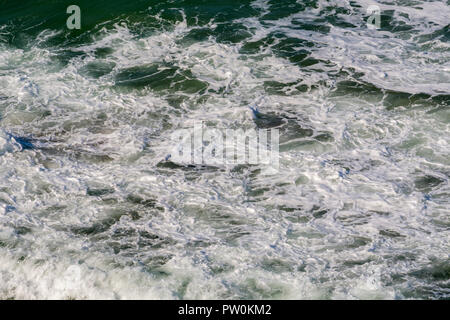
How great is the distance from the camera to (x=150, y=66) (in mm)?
10242

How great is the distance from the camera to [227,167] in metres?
7.51

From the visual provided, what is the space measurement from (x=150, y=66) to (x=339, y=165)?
428cm

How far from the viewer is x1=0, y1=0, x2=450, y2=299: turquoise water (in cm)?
568

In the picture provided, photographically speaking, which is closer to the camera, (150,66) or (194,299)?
(194,299)

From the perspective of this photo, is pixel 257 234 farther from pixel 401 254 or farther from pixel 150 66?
pixel 150 66

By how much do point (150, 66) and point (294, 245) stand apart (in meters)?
5.28

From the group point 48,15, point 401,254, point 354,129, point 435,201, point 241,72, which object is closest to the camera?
point 401,254

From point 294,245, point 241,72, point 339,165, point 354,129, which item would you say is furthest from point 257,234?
point 241,72

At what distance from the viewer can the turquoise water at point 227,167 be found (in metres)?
5.68

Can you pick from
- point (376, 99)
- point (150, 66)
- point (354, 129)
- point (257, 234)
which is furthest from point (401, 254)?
point (150, 66)
